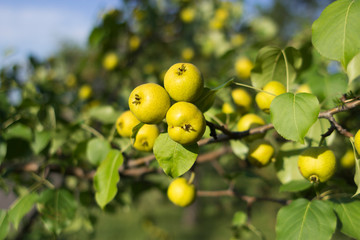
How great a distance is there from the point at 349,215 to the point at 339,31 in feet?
1.90

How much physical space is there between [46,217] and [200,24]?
3067mm

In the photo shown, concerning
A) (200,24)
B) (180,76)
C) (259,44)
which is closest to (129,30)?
(200,24)

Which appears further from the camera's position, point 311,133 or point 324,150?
point 311,133

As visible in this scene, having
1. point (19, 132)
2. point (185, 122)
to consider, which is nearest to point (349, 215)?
point (185, 122)

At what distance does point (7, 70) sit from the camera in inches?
75.0

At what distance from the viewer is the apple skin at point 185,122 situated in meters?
0.64

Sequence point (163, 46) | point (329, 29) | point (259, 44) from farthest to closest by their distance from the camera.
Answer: point (163, 46) < point (259, 44) < point (329, 29)

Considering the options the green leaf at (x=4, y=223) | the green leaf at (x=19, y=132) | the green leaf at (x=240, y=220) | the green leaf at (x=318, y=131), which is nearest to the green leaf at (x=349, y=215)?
the green leaf at (x=318, y=131)

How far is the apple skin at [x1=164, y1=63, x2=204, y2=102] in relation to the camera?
2.25 feet

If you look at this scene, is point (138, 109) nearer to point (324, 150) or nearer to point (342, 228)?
point (324, 150)

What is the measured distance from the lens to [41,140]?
126 cm

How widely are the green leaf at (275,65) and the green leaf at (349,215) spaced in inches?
18.3

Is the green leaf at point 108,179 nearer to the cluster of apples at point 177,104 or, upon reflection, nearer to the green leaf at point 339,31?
the cluster of apples at point 177,104

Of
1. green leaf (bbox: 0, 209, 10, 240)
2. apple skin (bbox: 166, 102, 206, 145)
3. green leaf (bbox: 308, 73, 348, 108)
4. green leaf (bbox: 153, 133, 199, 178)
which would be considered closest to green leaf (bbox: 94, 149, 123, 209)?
green leaf (bbox: 153, 133, 199, 178)
